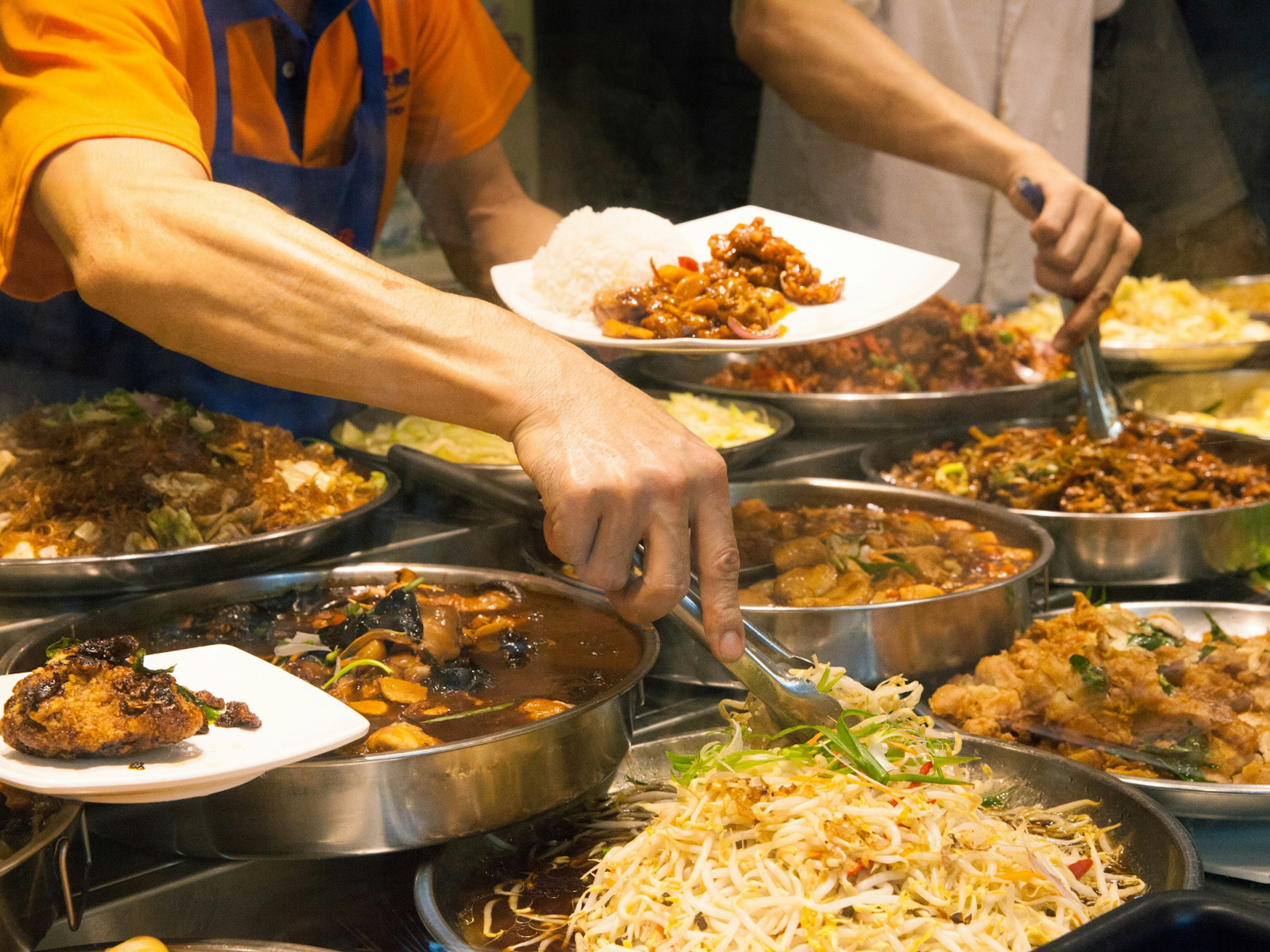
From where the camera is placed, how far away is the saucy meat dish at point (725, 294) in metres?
2.00

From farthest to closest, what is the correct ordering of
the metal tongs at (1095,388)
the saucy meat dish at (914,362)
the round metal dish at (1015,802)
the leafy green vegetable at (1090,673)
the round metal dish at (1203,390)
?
the round metal dish at (1203,390) < the saucy meat dish at (914,362) < the metal tongs at (1095,388) < the leafy green vegetable at (1090,673) < the round metal dish at (1015,802)

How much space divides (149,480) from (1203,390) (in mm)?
3300

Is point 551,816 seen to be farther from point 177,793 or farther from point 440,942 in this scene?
point 177,793

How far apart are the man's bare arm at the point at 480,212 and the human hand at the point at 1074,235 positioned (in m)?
1.24

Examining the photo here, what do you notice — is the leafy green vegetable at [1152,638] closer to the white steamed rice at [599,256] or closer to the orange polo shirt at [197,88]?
the white steamed rice at [599,256]

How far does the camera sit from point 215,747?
1.30 meters

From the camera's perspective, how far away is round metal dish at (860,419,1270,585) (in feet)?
7.87

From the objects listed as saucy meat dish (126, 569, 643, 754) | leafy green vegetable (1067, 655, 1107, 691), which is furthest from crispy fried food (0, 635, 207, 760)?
leafy green vegetable (1067, 655, 1107, 691)

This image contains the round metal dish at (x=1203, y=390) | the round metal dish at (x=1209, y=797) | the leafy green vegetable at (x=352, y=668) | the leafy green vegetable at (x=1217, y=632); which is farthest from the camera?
the round metal dish at (x=1203, y=390)

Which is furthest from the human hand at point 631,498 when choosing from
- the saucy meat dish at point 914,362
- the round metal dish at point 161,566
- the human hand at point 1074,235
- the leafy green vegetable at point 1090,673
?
the saucy meat dish at point 914,362

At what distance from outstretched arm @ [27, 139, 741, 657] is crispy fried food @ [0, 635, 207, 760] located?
1.58ft

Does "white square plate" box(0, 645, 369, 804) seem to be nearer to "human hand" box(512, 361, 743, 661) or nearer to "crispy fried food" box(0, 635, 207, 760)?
"crispy fried food" box(0, 635, 207, 760)

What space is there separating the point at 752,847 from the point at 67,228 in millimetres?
1313

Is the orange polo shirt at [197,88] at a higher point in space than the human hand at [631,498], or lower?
higher
